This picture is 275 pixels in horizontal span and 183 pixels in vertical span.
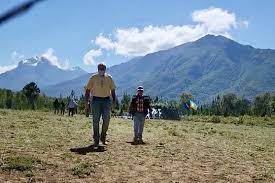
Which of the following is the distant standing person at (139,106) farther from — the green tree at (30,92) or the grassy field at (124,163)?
the green tree at (30,92)

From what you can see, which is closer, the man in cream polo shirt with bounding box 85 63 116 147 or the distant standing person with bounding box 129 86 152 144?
the man in cream polo shirt with bounding box 85 63 116 147

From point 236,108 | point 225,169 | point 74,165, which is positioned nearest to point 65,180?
point 74,165

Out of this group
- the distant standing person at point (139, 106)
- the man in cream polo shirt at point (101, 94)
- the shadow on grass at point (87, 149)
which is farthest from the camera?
the distant standing person at point (139, 106)

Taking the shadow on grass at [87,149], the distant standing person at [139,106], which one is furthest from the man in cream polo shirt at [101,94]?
the distant standing person at [139,106]

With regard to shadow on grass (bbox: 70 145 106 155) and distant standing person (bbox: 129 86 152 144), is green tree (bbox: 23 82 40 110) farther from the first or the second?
shadow on grass (bbox: 70 145 106 155)

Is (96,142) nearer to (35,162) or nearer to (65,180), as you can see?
(35,162)

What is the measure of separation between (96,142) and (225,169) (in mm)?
3933

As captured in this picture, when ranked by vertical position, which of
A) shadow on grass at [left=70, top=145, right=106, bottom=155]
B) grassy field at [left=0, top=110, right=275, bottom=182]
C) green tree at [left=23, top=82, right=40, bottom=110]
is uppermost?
Result: green tree at [left=23, top=82, right=40, bottom=110]

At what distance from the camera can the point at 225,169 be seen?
10.4m

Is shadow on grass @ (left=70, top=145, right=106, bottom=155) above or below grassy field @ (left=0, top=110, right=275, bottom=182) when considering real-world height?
above

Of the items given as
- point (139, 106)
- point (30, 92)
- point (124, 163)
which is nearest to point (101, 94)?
point (124, 163)

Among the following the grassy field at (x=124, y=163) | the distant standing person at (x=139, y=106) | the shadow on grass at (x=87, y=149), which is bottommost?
the grassy field at (x=124, y=163)

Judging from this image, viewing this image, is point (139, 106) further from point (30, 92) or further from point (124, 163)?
point (30, 92)

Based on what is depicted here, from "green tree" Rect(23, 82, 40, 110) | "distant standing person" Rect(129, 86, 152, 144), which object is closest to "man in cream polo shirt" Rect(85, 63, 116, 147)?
"distant standing person" Rect(129, 86, 152, 144)
